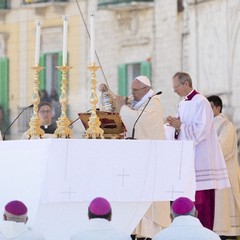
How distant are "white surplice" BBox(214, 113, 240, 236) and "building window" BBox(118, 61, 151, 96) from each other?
5.77 meters

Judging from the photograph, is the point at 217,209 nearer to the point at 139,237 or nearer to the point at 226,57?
the point at 139,237

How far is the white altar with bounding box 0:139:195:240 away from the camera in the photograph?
10.6 m

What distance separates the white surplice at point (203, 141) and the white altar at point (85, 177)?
1.69 metres

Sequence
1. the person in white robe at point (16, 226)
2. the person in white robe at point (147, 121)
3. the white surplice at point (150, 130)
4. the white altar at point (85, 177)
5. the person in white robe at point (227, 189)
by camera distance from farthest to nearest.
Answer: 1. the person in white robe at point (227, 189)
2. the person in white robe at point (147, 121)
3. the white surplice at point (150, 130)
4. the white altar at point (85, 177)
5. the person in white robe at point (16, 226)

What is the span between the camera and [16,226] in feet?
28.8

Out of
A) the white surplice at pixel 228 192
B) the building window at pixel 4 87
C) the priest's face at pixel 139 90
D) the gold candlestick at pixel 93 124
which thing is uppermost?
the building window at pixel 4 87

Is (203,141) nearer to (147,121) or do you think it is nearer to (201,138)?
(201,138)

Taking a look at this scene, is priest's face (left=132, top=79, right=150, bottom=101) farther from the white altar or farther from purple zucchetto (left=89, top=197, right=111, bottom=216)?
purple zucchetto (left=89, top=197, right=111, bottom=216)

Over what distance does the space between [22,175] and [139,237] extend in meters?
2.51

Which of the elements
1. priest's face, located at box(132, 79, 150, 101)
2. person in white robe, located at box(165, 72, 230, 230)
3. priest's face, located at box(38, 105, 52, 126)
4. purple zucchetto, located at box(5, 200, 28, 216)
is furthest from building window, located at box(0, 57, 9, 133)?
purple zucchetto, located at box(5, 200, 28, 216)

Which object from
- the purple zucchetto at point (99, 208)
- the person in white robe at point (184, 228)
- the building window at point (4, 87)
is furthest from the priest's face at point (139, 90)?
the building window at point (4, 87)

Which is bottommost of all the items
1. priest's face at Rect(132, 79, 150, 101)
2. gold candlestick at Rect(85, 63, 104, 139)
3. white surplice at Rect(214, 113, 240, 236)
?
white surplice at Rect(214, 113, 240, 236)

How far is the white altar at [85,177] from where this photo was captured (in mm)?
10602

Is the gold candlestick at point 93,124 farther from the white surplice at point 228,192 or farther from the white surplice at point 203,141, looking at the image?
the white surplice at point 228,192
